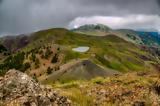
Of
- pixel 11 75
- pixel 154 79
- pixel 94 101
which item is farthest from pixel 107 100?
pixel 11 75

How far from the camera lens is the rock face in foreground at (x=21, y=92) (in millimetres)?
31766

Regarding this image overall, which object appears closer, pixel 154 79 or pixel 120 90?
pixel 120 90

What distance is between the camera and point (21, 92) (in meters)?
32.2

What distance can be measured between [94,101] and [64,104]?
645 inches

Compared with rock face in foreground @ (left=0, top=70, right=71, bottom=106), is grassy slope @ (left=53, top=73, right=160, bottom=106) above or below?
below

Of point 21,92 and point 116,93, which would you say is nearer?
point 21,92

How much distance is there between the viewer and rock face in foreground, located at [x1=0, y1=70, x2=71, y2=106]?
104 ft

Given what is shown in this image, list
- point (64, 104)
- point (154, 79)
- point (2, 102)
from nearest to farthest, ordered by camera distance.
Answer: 1. point (2, 102)
2. point (64, 104)
3. point (154, 79)

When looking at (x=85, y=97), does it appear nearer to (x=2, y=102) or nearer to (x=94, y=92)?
(x=94, y=92)

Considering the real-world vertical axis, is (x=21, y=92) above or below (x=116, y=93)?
above

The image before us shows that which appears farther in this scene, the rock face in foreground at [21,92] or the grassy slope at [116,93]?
the grassy slope at [116,93]

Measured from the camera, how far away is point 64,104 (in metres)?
35.7

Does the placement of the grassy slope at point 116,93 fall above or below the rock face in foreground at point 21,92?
below

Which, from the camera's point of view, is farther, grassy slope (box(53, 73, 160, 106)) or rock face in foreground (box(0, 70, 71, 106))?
grassy slope (box(53, 73, 160, 106))
